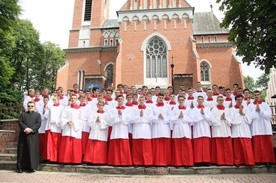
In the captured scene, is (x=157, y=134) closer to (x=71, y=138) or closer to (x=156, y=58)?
(x=71, y=138)

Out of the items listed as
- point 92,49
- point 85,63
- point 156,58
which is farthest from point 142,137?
point 92,49

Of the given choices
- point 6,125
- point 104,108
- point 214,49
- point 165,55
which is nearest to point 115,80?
point 165,55

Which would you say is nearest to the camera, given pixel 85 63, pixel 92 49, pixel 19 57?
pixel 85 63

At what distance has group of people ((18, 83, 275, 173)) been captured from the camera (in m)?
7.69

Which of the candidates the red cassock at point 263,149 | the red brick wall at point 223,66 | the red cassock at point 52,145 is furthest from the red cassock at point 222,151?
the red brick wall at point 223,66

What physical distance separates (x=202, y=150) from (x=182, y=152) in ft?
1.98

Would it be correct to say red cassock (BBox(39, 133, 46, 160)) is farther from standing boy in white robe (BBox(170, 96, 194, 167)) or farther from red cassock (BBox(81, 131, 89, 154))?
standing boy in white robe (BBox(170, 96, 194, 167))

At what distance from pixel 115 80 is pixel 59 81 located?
7.02 meters

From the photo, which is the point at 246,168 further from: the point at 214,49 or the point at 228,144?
the point at 214,49

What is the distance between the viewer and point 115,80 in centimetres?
2481

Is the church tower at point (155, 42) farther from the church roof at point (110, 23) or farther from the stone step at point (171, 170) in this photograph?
the stone step at point (171, 170)

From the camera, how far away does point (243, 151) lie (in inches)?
299

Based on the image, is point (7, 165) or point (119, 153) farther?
point (7, 165)

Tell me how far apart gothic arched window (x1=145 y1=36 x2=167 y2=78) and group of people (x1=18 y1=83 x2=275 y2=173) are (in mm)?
17719
